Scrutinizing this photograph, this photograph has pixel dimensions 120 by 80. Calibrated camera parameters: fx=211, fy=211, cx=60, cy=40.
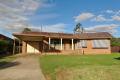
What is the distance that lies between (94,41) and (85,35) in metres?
2.31

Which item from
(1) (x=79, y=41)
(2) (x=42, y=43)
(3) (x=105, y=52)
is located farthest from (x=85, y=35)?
(2) (x=42, y=43)

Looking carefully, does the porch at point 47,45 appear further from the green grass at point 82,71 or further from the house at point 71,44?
the green grass at point 82,71

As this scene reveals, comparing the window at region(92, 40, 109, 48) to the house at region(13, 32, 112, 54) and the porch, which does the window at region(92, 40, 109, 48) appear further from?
the porch

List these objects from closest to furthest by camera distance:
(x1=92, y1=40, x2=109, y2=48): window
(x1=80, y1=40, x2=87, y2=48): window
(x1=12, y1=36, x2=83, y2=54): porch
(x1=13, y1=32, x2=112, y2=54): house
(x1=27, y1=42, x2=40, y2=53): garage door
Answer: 1. (x1=12, y1=36, x2=83, y2=54): porch
2. (x1=13, y1=32, x2=112, y2=54): house
3. (x1=92, y1=40, x2=109, y2=48): window
4. (x1=27, y1=42, x2=40, y2=53): garage door
5. (x1=80, y1=40, x2=87, y2=48): window

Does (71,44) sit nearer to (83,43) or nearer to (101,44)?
(83,43)

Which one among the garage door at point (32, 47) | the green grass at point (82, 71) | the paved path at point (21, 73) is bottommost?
the paved path at point (21, 73)

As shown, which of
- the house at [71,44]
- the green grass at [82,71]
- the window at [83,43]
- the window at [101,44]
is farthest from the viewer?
the window at [83,43]

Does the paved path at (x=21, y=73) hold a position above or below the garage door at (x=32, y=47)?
below

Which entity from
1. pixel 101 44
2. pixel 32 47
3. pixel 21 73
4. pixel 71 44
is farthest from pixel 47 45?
pixel 21 73

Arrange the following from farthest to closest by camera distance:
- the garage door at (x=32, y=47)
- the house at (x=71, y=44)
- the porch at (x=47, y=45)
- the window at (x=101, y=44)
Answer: the garage door at (x=32, y=47) < the window at (x=101, y=44) < the house at (x=71, y=44) < the porch at (x=47, y=45)

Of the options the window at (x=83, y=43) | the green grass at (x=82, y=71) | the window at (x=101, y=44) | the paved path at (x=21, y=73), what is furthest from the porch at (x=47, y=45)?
the paved path at (x=21, y=73)

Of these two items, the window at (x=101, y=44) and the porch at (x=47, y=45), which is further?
the window at (x=101, y=44)

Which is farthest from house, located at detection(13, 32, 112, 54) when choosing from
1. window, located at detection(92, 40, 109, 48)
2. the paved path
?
the paved path

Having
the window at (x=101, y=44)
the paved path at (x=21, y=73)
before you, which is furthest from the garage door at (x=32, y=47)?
the paved path at (x=21, y=73)
